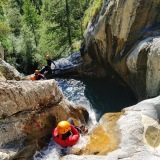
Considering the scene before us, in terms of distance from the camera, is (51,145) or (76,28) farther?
(76,28)

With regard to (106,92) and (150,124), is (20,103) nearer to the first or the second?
(150,124)

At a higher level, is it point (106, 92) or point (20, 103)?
point (20, 103)

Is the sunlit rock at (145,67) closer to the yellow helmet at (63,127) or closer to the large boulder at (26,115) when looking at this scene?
the large boulder at (26,115)

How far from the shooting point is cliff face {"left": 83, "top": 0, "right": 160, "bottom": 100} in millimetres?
18020

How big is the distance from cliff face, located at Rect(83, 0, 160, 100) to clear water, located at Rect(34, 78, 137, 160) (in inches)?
60.9

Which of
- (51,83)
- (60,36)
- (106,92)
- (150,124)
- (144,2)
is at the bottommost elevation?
(106,92)

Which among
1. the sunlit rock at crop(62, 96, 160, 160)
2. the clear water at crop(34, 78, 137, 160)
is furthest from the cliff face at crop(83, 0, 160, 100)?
the sunlit rock at crop(62, 96, 160, 160)

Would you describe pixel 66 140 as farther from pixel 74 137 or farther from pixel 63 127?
pixel 63 127

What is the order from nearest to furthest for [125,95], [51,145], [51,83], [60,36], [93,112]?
[51,145], [51,83], [93,112], [125,95], [60,36]

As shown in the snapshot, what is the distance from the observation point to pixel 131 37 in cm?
2023

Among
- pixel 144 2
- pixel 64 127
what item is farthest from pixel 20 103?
pixel 144 2

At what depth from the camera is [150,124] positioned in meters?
11.7

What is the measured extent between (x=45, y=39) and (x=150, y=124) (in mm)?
24171

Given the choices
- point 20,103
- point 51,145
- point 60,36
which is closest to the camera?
point 20,103
